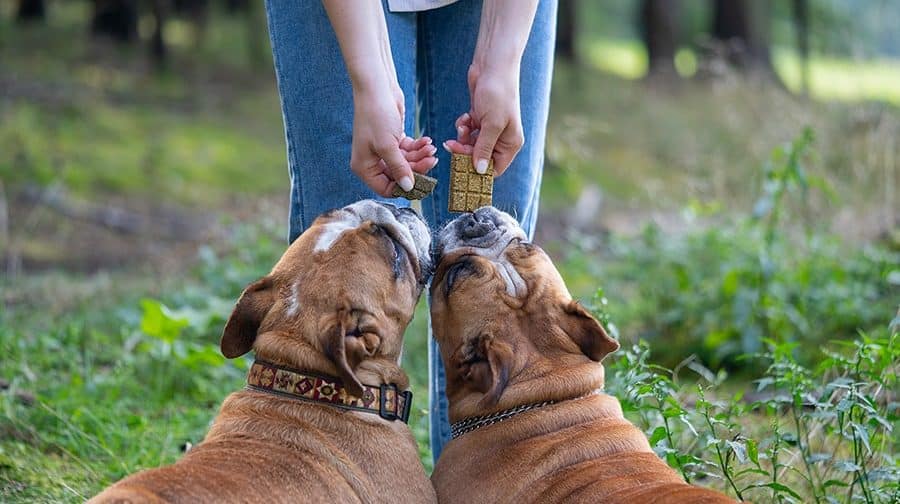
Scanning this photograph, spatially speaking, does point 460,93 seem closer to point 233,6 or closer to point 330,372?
point 330,372

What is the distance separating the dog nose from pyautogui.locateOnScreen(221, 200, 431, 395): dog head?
0.25 metres

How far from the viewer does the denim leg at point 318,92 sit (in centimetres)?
437

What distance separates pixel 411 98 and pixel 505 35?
1.82ft

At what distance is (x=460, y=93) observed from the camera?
15.5ft

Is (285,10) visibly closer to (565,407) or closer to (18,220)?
(565,407)

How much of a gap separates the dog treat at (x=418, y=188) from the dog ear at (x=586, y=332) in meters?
0.72

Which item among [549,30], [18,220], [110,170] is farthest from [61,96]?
[549,30]

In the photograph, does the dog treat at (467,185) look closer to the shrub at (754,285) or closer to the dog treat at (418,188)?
the dog treat at (418,188)

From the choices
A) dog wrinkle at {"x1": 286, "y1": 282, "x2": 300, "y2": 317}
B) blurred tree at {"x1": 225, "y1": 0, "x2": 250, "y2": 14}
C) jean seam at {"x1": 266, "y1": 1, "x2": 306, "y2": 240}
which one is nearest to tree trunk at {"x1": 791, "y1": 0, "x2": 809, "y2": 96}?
blurred tree at {"x1": 225, "y1": 0, "x2": 250, "y2": 14}

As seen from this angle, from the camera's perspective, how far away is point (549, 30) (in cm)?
479

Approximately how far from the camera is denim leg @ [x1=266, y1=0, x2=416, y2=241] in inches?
172

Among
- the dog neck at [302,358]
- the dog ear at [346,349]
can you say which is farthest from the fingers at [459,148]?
the dog neck at [302,358]

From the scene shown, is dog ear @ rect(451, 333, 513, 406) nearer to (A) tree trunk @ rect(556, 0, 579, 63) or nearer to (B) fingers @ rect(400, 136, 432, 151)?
(B) fingers @ rect(400, 136, 432, 151)

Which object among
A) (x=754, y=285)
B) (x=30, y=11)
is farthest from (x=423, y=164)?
(x=30, y=11)
